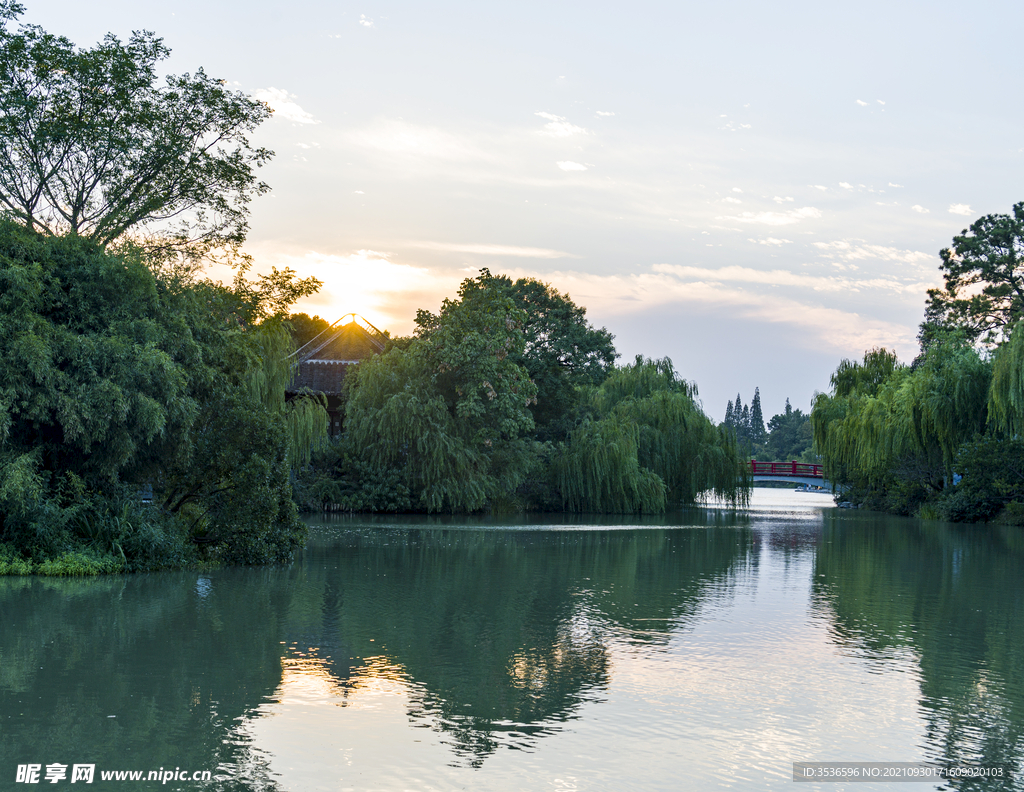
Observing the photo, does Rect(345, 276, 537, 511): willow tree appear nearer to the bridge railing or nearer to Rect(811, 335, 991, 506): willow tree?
Rect(811, 335, 991, 506): willow tree

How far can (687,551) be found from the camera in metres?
22.4

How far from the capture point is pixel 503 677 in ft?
28.3

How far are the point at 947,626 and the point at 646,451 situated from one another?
91.6ft

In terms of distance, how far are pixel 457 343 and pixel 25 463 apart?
23060mm

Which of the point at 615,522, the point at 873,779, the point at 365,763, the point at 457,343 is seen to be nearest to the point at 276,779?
the point at 365,763

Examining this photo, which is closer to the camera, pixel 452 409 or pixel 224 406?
pixel 224 406

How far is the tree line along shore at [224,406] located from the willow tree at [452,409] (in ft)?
0.29

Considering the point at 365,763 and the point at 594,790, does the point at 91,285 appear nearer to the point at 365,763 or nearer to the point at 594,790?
the point at 365,763

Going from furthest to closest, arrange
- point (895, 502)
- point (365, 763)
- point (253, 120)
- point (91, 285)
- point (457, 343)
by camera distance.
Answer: point (895, 502) < point (457, 343) < point (253, 120) < point (91, 285) < point (365, 763)

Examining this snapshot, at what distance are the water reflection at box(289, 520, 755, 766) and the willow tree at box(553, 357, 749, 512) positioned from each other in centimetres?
1321

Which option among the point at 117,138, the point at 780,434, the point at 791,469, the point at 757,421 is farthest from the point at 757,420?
the point at 117,138

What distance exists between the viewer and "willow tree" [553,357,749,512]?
3716 centimetres

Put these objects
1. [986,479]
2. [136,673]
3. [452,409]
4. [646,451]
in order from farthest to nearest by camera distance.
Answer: [646,451], [452,409], [986,479], [136,673]

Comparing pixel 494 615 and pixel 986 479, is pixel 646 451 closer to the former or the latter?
pixel 986 479
